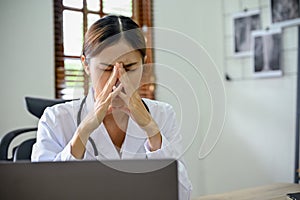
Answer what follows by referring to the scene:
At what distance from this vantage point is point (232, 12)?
7.87 feet

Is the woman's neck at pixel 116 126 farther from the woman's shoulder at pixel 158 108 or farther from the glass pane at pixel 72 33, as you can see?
the glass pane at pixel 72 33

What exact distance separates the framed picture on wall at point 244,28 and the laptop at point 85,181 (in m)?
1.90

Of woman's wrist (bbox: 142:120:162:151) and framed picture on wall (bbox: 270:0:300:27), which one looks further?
framed picture on wall (bbox: 270:0:300:27)

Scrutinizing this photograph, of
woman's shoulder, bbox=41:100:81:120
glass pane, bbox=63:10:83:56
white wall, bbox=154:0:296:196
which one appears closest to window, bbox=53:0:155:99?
glass pane, bbox=63:10:83:56

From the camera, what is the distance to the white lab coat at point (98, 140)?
888 millimetres

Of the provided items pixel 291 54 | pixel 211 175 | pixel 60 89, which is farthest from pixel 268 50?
pixel 60 89

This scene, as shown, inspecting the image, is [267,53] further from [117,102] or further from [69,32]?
[117,102]

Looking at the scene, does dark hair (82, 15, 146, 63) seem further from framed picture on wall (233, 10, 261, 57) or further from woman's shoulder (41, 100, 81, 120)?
framed picture on wall (233, 10, 261, 57)

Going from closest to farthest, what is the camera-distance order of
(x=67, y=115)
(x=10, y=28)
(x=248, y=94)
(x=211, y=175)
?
(x=67, y=115), (x=10, y=28), (x=248, y=94), (x=211, y=175)

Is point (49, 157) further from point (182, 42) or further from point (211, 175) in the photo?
point (211, 175)

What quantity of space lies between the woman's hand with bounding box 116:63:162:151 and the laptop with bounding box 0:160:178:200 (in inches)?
13.0

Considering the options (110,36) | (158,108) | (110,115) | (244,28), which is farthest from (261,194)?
(244,28)

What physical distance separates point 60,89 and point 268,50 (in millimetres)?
1141

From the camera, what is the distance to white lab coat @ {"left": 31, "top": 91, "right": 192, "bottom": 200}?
0.89m
